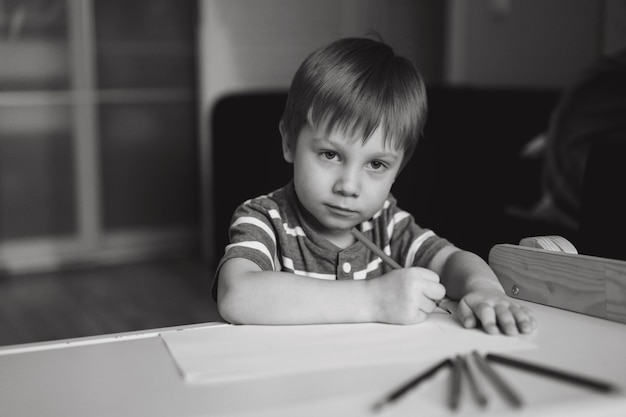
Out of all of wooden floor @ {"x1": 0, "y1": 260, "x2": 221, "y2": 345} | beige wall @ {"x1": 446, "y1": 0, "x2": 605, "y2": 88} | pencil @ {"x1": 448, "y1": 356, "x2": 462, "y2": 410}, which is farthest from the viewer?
beige wall @ {"x1": 446, "y1": 0, "x2": 605, "y2": 88}

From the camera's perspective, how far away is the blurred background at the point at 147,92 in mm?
2918

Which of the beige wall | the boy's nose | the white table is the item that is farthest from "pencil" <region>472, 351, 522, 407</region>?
the beige wall

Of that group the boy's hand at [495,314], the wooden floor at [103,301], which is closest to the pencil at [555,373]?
the boy's hand at [495,314]

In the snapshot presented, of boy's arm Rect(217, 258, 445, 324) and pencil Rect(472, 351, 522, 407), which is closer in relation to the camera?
pencil Rect(472, 351, 522, 407)

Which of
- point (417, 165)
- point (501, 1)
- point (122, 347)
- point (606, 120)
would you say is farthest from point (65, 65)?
point (122, 347)

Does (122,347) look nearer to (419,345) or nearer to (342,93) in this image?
(419,345)

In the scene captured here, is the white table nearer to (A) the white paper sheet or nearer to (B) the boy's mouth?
(A) the white paper sheet

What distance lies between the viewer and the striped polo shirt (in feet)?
3.11

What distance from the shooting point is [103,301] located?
8.45 feet

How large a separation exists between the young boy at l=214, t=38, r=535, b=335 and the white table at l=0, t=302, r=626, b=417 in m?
0.12

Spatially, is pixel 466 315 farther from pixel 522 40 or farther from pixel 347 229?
pixel 522 40

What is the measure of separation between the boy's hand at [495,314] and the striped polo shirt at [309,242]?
23cm

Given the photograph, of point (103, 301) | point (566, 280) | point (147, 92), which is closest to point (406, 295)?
point (566, 280)

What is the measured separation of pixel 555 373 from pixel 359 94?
439 mm
